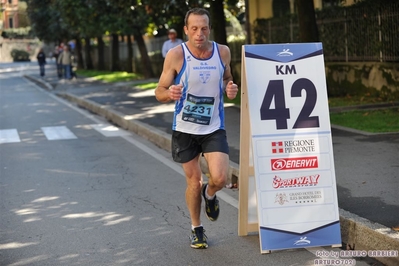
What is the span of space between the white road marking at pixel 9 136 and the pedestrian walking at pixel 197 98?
8848 millimetres

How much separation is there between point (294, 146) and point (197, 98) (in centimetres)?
88

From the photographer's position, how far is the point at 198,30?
6.32 m

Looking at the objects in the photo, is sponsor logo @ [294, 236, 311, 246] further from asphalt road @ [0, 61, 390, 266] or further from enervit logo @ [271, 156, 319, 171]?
enervit logo @ [271, 156, 319, 171]

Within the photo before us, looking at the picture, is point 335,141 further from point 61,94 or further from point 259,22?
point 61,94

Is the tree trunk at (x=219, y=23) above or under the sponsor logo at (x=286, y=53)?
above

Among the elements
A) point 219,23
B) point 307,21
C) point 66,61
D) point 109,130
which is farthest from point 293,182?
point 66,61

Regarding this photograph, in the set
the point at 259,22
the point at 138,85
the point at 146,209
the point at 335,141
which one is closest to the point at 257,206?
the point at 146,209

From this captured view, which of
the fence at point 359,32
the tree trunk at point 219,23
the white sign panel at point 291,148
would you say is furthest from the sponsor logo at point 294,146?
the tree trunk at point 219,23

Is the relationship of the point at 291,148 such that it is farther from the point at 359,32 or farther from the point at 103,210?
the point at 359,32

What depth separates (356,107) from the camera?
1633 centimetres

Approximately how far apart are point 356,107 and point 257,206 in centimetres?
1024

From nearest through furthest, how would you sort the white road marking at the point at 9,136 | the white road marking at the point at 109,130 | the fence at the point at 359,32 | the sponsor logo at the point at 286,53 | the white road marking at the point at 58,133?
the sponsor logo at the point at 286,53 → the white road marking at the point at 9,136 → the white road marking at the point at 58,133 → the white road marking at the point at 109,130 → the fence at the point at 359,32

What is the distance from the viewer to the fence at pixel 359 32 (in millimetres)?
18031

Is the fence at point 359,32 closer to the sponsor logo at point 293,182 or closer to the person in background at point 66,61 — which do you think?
the sponsor logo at point 293,182
